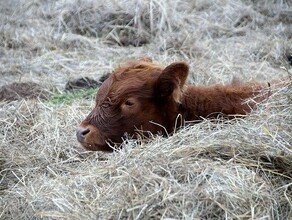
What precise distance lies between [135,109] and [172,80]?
1.24ft

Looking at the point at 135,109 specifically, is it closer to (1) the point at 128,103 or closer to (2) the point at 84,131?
(1) the point at 128,103

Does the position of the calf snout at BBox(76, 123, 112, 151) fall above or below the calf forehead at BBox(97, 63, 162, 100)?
below

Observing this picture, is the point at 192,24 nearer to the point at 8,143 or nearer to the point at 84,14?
the point at 84,14

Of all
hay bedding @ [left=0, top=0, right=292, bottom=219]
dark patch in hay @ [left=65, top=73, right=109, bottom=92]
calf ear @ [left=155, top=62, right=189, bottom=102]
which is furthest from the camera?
dark patch in hay @ [left=65, top=73, right=109, bottom=92]

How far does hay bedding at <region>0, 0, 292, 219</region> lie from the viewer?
465 centimetres

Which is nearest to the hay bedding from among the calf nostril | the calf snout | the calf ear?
the calf snout

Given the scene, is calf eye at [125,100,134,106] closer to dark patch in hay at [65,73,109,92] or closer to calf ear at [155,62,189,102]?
calf ear at [155,62,189,102]

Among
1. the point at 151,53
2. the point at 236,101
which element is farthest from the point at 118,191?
the point at 151,53

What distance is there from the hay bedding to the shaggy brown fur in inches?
9.2

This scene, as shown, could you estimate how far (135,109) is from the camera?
20.0 feet

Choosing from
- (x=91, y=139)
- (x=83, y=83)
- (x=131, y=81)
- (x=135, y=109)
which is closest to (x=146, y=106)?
(x=135, y=109)

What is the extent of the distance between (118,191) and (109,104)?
4.89ft

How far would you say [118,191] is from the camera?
4762 millimetres

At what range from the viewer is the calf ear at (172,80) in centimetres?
604
